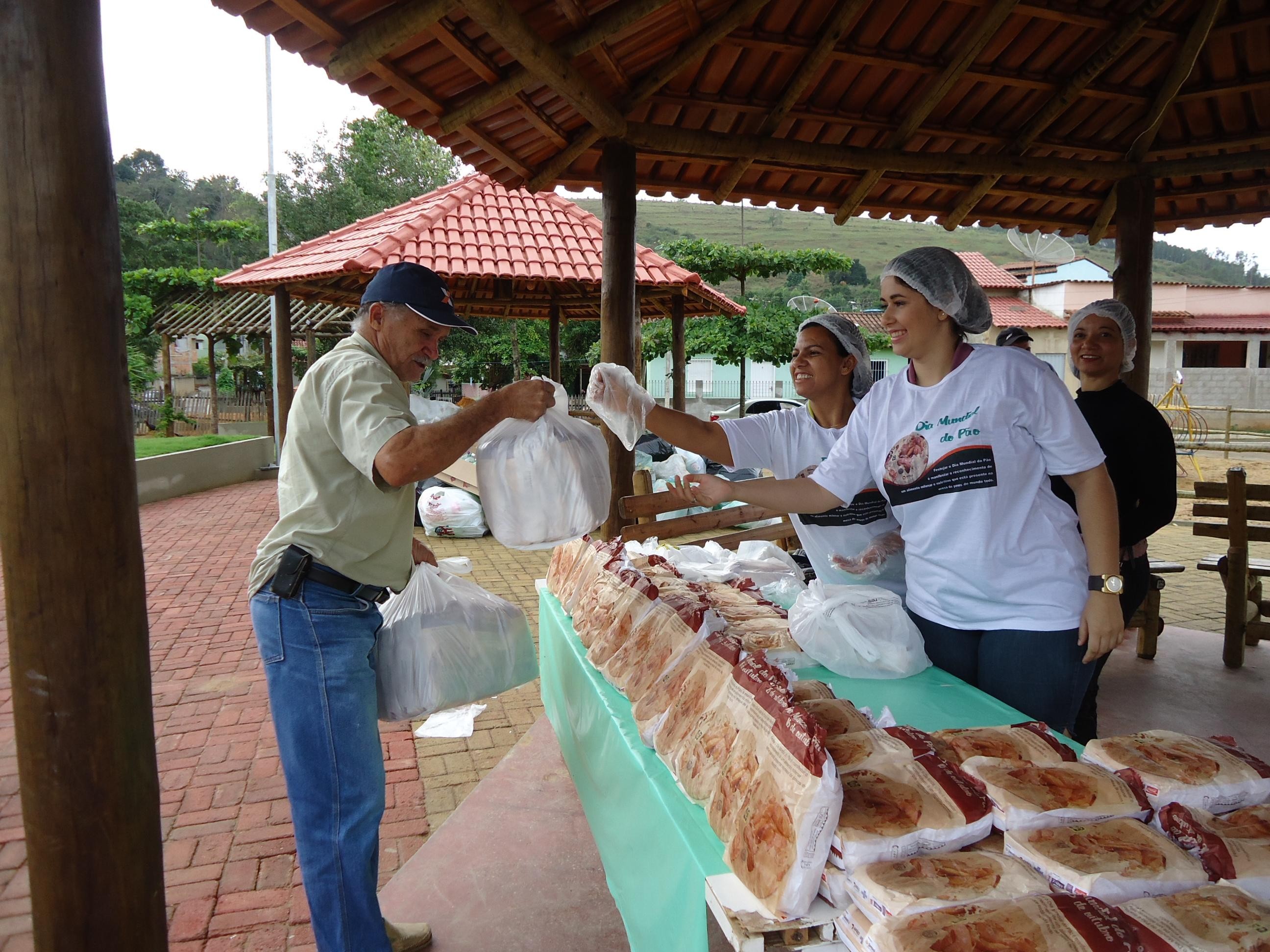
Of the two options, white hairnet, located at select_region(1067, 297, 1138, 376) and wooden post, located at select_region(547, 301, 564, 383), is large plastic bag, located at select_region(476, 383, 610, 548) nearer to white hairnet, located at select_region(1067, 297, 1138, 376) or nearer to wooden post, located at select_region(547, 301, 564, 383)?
white hairnet, located at select_region(1067, 297, 1138, 376)

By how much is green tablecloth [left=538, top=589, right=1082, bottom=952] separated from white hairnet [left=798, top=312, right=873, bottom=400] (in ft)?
3.63

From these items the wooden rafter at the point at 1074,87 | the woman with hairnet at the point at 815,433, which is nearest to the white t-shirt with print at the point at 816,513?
the woman with hairnet at the point at 815,433

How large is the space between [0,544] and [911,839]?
1.67 m

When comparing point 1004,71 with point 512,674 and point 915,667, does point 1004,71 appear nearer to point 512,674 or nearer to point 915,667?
point 915,667

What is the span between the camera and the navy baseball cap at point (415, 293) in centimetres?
217

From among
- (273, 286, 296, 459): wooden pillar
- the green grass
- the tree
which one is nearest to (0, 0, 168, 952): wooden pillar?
(273, 286, 296, 459): wooden pillar

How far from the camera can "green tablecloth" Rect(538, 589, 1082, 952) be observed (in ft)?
5.32

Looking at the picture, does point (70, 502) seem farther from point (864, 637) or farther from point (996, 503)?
point (996, 503)

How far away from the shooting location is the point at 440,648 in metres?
2.41

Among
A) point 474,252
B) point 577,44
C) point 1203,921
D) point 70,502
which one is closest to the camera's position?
point 1203,921

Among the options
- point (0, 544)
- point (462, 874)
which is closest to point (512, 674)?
point (462, 874)

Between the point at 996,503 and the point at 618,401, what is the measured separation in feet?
3.87

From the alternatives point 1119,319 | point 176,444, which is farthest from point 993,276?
point 1119,319

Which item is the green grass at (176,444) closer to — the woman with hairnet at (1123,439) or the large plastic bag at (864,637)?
the large plastic bag at (864,637)
